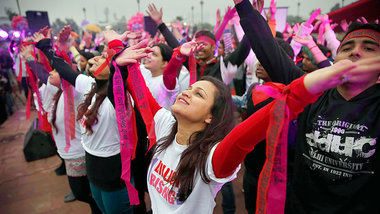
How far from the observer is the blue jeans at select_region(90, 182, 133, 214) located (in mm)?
1928

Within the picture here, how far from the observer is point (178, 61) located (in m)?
1.89

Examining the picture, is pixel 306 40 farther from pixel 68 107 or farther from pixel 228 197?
pixel 68 107

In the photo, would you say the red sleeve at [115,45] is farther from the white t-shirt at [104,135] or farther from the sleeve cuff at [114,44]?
the white t-shirt at [104,135]

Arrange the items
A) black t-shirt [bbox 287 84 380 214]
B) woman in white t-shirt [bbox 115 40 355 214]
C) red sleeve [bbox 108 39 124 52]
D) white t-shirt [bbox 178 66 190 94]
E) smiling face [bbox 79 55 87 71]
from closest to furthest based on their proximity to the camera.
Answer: woman in white t-shirt [bbox 115 40 355 214], black t-shirt [bbox 287 84 380 214], red sleeve [bbox 108 39 124 52], white t-shirt [bbox 178 66 190 94], smiling face [bbox 79 55 87 71]

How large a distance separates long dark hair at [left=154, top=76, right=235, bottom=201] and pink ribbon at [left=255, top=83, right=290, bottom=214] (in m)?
0.32

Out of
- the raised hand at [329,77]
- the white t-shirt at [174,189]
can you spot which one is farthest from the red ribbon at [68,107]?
the raised hand at [329,77]

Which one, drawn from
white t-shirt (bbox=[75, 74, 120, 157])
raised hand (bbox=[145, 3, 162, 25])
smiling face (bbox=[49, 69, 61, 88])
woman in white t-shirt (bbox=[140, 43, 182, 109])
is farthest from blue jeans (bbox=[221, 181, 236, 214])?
raised hand (bbox=[145, 3, 162, 25])

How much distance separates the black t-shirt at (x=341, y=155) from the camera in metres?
1.06

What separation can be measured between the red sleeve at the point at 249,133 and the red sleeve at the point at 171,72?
1078 mm

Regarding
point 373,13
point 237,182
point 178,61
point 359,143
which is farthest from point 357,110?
point 373,13

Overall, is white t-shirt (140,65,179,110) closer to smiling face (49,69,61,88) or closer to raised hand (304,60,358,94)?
smiling face (49,69,61,88)

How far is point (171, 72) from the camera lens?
2062mm

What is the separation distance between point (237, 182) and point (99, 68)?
2.68m

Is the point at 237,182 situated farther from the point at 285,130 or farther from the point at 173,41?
the point at 285,130
